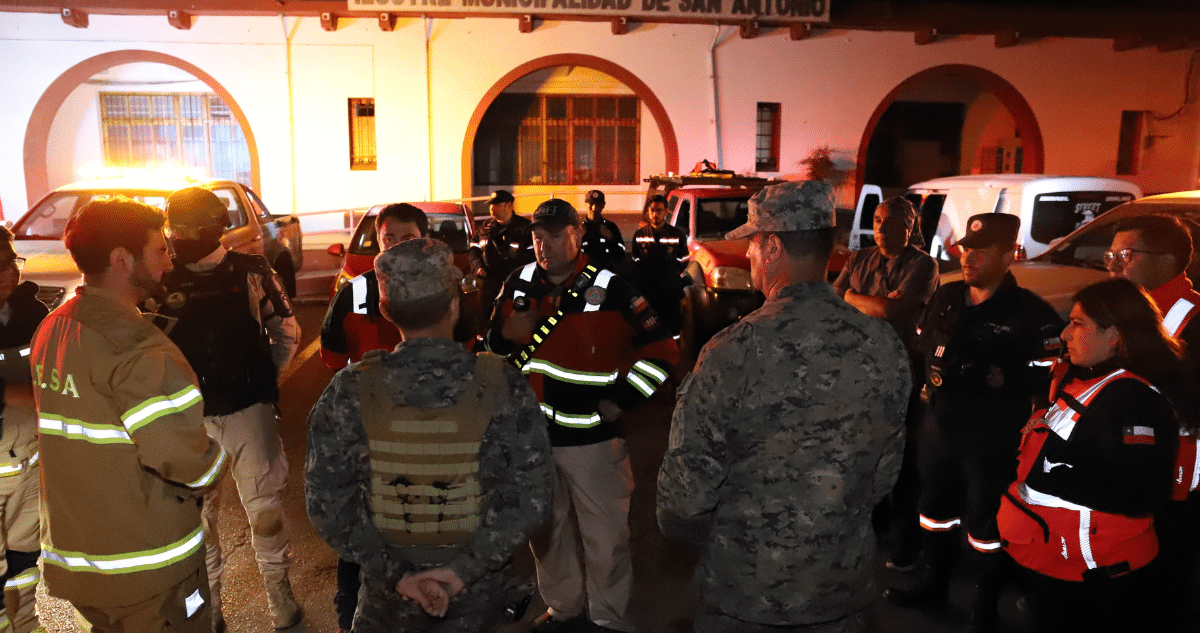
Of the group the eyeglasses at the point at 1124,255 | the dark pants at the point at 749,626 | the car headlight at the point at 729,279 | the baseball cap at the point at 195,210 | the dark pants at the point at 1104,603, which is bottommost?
the dark pants at the point at 1104,603

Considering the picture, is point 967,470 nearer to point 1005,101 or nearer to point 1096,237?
point 1096,237

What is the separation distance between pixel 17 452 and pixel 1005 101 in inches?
750

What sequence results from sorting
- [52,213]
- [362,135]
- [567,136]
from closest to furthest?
[52,213] < [362,135] < [567,136]

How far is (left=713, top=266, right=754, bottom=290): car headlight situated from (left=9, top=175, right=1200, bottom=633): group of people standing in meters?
4.42

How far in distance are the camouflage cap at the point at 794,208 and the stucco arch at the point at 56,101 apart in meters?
15.4

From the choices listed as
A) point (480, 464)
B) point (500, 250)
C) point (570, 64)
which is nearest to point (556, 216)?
point (480, 464)

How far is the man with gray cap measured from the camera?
11.4 ft

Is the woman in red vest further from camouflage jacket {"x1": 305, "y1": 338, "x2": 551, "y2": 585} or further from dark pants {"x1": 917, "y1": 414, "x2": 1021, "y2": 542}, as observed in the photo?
camouflage jacket {"x1": 305, "y1": 338, "x2": 551, "y2": 585}

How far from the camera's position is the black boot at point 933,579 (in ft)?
13.0

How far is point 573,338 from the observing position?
3492 mm

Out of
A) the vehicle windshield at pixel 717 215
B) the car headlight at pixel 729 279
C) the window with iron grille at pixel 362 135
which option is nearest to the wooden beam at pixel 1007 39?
the vehicle windshield at pixel 717 215

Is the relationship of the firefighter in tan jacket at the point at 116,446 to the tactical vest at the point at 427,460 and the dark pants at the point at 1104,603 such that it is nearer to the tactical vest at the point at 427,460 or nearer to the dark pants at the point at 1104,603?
the tactical vest at the point at 427,460

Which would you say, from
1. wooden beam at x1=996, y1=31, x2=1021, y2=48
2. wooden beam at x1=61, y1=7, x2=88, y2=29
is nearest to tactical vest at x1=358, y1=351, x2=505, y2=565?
wooden beam at x1=61, y1=7, x2=88, y2=29

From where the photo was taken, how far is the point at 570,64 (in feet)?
53.6
